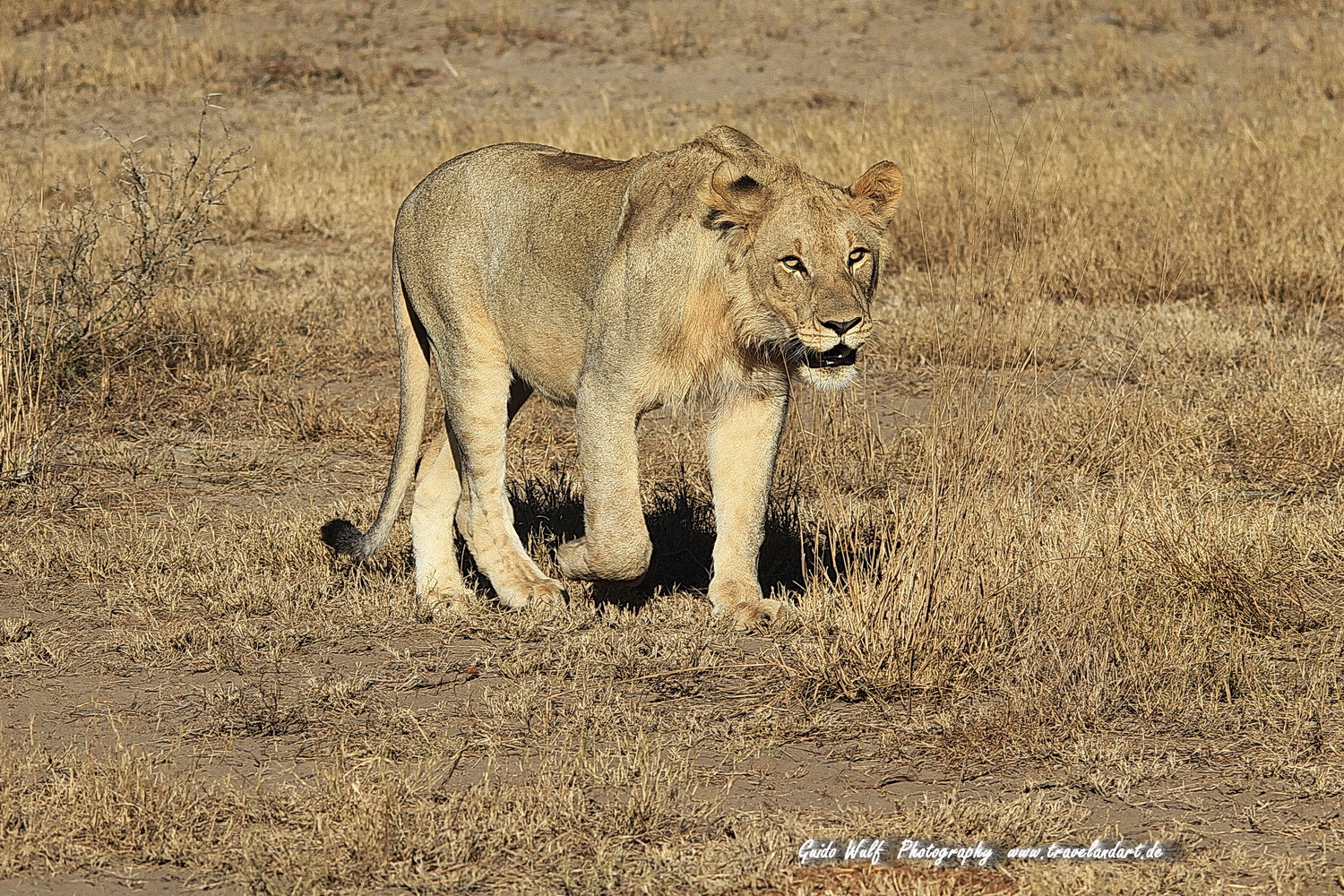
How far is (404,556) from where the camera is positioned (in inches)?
251

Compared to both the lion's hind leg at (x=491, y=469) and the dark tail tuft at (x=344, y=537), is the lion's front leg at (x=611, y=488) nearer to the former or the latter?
the lion's hind leg at (x=491, y=469)

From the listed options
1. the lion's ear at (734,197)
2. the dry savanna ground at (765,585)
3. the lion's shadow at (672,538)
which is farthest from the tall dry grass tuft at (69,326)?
the lion's ear at (734,197)

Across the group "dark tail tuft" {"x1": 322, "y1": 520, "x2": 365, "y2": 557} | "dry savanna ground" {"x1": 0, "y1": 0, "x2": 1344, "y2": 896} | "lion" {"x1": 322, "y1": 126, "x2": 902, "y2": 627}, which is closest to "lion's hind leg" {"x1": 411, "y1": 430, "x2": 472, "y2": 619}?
"lion" {"x1": 322, "y1": 126, "x2": 902, "y2": 627}

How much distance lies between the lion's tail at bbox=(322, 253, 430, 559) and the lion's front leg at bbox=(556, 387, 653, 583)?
3.52ft

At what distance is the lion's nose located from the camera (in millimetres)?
4387

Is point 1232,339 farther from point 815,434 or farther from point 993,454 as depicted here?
point 993,454

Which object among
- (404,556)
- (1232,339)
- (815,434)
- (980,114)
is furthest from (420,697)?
(980,114)

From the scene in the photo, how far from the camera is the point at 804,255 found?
456cm

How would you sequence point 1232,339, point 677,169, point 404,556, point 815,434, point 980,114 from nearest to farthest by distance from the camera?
point 677,169
point 404,556
point 815,434
point 1232,339
point 980,114

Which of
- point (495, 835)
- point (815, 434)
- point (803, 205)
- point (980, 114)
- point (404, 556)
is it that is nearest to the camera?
point (495, 835)

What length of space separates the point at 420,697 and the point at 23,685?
117 cm

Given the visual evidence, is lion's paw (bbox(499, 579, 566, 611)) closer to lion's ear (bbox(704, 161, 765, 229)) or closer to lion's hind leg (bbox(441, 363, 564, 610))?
lion's hind leg (bbox(441, 363, 564, 610))

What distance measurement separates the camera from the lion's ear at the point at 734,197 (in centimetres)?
463

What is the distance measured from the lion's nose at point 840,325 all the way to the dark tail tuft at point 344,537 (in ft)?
6.86
